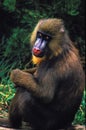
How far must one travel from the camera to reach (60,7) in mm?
10906

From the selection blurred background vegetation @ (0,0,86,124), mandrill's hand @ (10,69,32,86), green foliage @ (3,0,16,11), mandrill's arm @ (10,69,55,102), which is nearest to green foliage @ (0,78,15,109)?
blurred background vegetation @ (0,0,86,124)

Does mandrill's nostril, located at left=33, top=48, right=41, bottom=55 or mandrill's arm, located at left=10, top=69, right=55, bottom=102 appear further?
mandrill's nostril, located at left=33, top=48, right=41, bottom=55

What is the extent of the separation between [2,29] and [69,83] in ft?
15.4

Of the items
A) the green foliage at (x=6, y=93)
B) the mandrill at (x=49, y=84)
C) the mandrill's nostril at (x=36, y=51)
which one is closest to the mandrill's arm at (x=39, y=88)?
the mandrill at (x=49, y=84)

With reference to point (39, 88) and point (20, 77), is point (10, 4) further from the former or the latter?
point (39, 88)

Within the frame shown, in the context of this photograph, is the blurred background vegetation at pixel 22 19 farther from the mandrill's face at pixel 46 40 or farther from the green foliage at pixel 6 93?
the mandrill's face at pixel 46 40

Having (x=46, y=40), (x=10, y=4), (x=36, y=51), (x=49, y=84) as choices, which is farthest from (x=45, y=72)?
(x=10, y=4)

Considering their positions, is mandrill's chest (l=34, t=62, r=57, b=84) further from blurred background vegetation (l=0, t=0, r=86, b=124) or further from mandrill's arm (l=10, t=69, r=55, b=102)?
blurred background vegetation (l=0, t=0, r=86, b=124)

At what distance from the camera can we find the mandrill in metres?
7.12

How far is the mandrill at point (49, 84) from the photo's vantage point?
23.4 feet

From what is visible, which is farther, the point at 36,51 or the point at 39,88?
the point at 36,51

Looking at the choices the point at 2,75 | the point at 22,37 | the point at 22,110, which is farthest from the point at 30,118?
the point at 22,37

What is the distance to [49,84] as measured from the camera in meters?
7.09

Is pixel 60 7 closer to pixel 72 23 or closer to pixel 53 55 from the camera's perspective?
pixel 72 23
